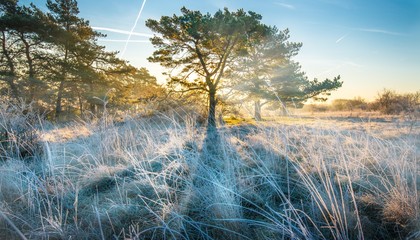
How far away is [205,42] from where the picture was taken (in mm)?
9820

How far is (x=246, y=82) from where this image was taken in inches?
442

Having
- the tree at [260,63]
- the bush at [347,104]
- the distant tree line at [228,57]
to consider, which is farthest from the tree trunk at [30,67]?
the bush at [347,104]

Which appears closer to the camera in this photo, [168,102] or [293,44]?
[168,102]

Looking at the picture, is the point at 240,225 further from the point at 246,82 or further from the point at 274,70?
the point at 274,70

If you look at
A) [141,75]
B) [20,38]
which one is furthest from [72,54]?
[141,75]

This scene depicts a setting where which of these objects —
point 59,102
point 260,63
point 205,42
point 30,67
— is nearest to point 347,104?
point 260,63

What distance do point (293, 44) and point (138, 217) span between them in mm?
13251

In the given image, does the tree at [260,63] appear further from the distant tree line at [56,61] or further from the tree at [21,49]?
the tree at [21,49]

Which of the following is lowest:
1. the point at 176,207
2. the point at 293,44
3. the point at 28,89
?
the point at 176,207

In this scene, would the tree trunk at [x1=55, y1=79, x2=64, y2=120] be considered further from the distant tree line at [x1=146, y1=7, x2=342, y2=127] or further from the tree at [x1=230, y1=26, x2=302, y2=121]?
the tree at [x1=230, y1=26, x2=302, y2=121]

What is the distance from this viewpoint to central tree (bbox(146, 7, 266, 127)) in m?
9.00

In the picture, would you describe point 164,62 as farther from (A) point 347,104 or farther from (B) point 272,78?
(A) point 347,104

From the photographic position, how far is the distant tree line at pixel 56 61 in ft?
41.3

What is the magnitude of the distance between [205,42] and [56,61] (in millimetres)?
10963
